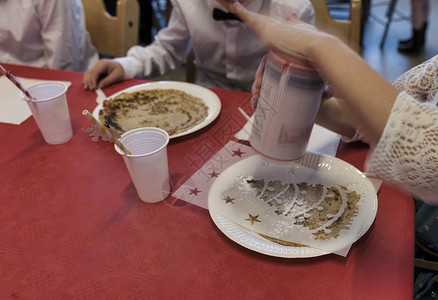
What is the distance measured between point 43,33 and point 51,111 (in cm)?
85

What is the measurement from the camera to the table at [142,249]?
0.61 m

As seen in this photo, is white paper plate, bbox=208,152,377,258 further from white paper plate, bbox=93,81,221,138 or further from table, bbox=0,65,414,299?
white paper plate, bbox=93,81,221,138

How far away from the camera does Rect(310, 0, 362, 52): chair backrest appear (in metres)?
1.29

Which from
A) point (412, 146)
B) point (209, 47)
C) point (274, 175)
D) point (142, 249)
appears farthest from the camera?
point (209, 47)

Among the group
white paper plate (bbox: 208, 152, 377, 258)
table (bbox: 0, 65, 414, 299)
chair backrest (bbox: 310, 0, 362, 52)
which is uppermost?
chair backrest (bbox: 310, 0, 362, 52)

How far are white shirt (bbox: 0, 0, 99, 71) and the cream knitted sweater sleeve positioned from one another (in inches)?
56.7

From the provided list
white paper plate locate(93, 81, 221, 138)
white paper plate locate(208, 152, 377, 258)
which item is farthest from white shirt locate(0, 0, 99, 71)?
white paper plate locate(208, 152, 377, 258)

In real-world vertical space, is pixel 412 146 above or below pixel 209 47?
above

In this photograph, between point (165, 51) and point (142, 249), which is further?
point (165, 51)

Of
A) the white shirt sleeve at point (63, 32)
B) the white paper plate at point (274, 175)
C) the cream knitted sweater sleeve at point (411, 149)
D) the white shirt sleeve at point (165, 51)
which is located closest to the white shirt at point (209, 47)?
the white shirt sleeve at point (165, 51)

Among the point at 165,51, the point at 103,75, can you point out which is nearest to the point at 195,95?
the point at 103,75

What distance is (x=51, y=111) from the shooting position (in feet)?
3.02

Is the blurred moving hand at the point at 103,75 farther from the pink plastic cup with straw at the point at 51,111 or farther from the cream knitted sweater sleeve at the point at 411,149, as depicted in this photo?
the cream knitted sweater sleeve at the point at 411,149

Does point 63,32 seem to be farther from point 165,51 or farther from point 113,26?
point 165,51
